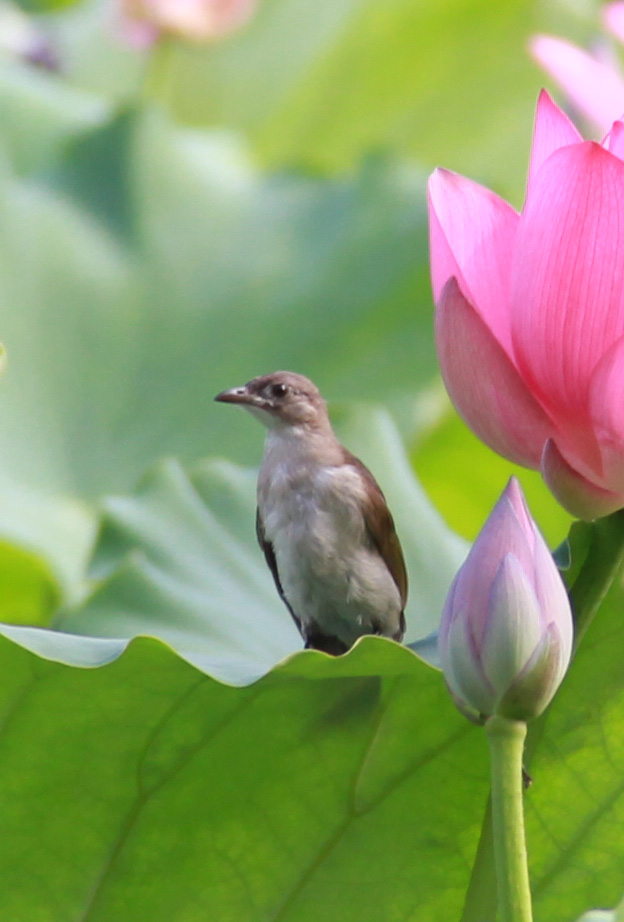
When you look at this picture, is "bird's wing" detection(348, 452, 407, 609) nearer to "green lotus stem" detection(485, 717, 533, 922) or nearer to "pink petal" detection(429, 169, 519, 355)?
"pink petal" detection(429, 169, 519, 355)

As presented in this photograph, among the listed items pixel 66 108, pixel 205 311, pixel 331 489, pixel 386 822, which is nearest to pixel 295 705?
pixel 386 822

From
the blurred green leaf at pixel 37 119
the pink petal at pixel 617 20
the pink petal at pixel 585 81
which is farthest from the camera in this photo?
the blurred green leaf at pixel 37 119

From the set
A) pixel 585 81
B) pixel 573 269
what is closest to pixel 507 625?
pixel 573 269

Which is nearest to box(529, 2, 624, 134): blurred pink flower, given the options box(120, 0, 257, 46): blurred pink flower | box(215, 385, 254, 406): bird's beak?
box(215, 385, 254, 406): bird's beak

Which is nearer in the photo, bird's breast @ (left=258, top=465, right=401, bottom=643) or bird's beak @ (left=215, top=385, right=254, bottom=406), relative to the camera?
bird's breast @ (left=258, top=465, right=401, bottom=643)

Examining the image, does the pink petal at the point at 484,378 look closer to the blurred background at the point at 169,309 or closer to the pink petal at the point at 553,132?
the pink petal at the point at 553,132

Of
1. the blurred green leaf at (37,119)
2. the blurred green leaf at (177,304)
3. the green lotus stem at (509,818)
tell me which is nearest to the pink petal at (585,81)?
the green lotus stem at (509,818)
